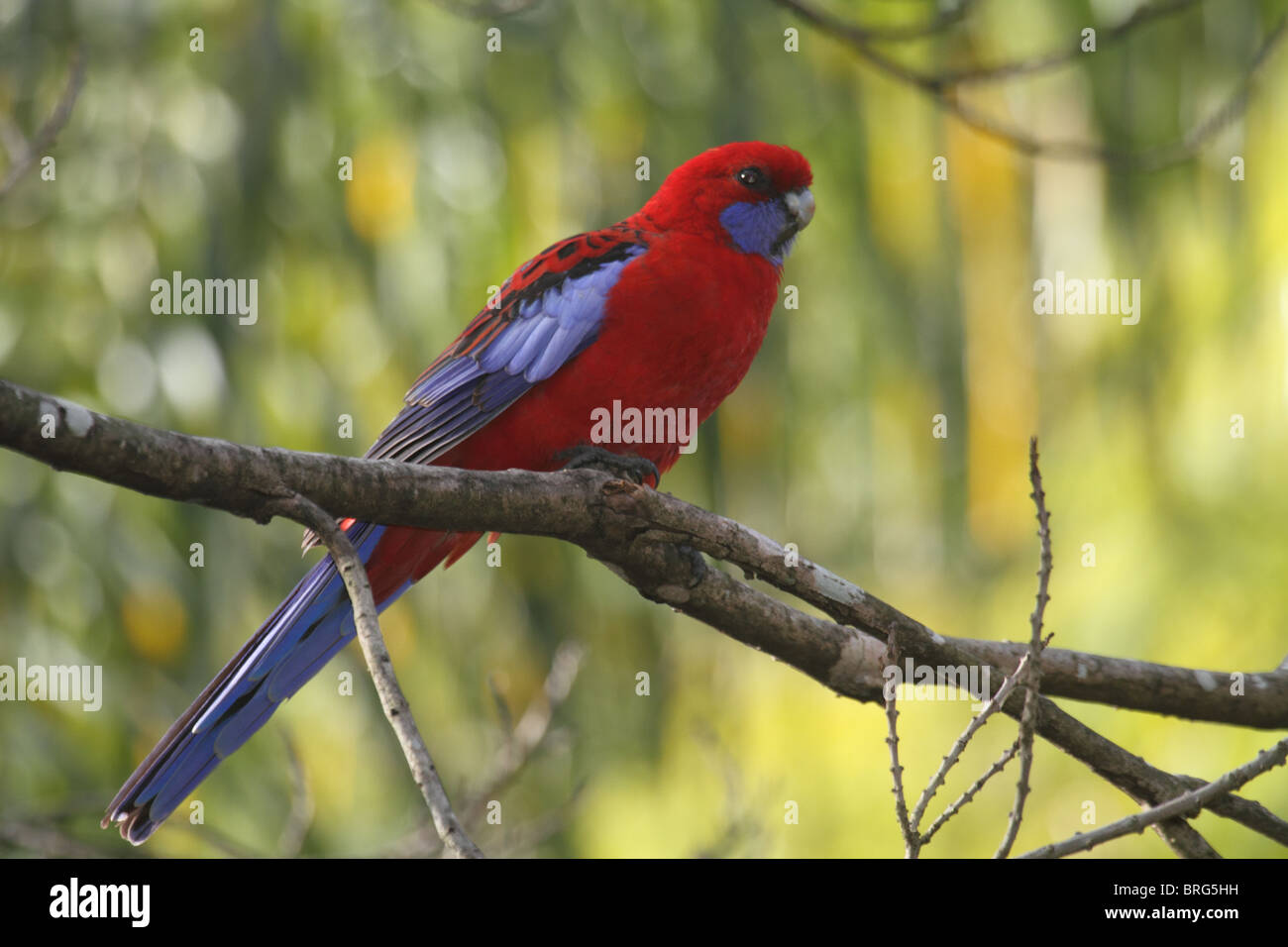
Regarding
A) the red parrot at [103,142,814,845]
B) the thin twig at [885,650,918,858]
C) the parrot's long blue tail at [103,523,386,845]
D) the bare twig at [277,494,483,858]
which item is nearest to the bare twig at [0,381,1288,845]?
the bare twig at [277,494,483,858]

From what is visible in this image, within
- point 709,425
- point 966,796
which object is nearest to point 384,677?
point 966,796

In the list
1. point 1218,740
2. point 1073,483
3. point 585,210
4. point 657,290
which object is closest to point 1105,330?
point 1073,483

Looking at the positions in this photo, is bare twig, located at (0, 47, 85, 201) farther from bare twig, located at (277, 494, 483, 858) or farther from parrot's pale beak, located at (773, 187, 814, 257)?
parrot's pale beak, located at (773, 187, 814, 257)

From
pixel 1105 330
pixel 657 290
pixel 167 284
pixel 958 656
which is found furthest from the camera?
pixel 1105 330

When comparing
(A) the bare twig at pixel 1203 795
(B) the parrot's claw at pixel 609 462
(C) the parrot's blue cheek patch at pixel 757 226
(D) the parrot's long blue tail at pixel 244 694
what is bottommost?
(A) the bare twig at pixel 1203 795

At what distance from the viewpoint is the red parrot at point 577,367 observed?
3488 millimetres

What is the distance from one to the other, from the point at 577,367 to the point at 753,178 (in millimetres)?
1012

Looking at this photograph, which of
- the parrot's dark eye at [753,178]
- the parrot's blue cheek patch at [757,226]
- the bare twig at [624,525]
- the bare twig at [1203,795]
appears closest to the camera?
the bare twig at [624,525]

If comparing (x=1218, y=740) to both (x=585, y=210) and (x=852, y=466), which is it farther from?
(x=585, y=210)

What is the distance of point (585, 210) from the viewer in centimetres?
626

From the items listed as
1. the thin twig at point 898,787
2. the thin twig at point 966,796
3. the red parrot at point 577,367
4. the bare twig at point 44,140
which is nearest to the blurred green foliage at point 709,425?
the red parrot at point 577,367

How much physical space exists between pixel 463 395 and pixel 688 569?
108 centimetres

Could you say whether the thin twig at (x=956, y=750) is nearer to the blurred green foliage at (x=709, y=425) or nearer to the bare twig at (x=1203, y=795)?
the bare twig at (x=1203, y=795)

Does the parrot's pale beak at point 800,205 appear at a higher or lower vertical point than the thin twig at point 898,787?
higher
